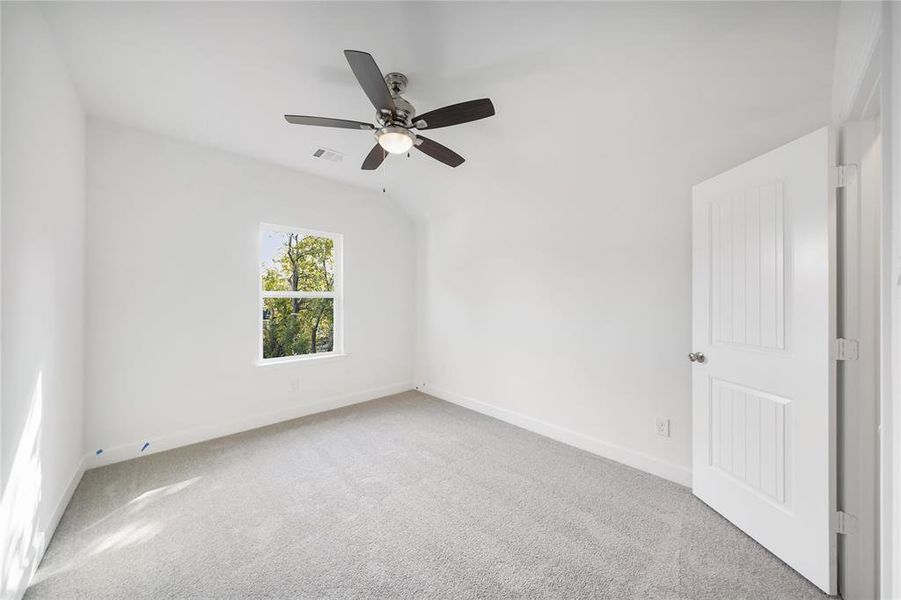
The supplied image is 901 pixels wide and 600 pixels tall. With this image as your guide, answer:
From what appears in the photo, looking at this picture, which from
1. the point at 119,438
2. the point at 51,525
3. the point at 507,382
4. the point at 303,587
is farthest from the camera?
the point at 507,382

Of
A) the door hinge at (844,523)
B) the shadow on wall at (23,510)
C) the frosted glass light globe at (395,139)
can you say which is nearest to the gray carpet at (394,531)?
the shadow on wall at (23,510)

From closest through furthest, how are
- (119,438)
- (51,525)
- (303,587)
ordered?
1. (303,587)
2. (51,525)
3. (119,438)

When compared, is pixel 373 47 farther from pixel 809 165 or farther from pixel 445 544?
pixel 445 544

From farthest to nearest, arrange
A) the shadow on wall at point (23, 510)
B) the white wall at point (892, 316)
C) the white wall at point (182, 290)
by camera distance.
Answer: the white wall at point (182, 290) < the shadow on wall at point (23, 510) < the white wall at point (892, 316)

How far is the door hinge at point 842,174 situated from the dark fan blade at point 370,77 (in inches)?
80.2

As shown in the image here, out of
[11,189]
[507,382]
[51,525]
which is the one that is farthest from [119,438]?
[507,382]

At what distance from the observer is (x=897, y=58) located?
0.88 metres

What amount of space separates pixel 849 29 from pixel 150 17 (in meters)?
3.09

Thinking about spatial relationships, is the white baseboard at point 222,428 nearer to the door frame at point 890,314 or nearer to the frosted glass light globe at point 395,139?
the frosted glass light globe at point 395,139

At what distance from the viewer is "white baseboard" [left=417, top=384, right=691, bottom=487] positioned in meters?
2.38

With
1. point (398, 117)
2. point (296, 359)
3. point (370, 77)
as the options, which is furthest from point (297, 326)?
point (370, 77)

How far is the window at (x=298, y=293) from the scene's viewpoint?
355 centimetres

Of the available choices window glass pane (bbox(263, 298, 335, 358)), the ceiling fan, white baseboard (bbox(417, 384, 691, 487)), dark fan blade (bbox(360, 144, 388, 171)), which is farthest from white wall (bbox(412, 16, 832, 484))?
window glass pane (bbox(263, 298, 335, 358))

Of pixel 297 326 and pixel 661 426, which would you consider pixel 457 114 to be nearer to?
pixel 661 426
